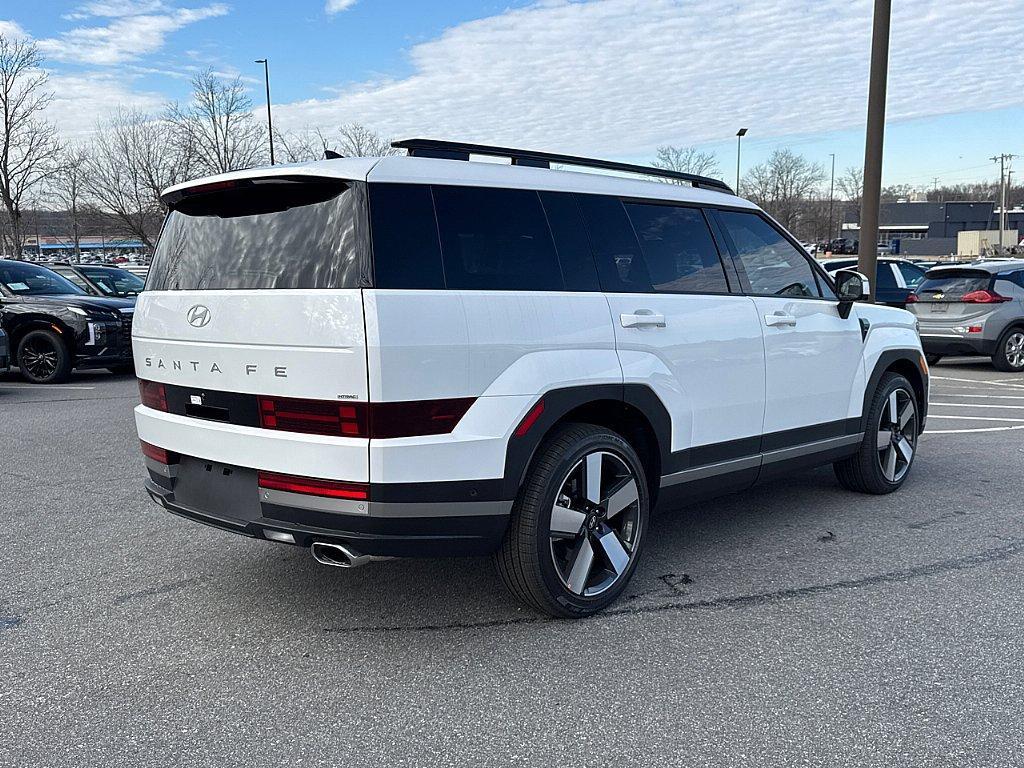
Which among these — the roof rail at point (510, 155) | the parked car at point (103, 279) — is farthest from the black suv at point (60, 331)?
the roof rail at point (510, 155)

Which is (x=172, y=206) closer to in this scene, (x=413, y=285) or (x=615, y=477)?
(x=413, y=285)

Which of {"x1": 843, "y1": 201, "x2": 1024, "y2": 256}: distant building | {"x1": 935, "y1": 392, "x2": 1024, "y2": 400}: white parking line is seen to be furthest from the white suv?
{"x1": 843, "y1": 201, "x2": 1024, "y2": 256}: distant building

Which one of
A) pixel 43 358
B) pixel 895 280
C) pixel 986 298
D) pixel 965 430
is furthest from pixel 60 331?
pixel 895 280

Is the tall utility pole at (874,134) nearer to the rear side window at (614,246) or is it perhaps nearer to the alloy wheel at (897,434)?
the alloy wheel at (897,434)

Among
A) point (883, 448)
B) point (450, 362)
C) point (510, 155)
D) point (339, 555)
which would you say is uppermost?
point (510, 155)

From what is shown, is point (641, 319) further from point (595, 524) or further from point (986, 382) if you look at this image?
point (986, 382)

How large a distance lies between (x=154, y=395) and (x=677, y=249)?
257 cm

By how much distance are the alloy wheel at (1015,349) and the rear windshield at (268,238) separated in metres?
12.8

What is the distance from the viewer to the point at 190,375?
3.83 meters

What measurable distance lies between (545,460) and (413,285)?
3.03 feet

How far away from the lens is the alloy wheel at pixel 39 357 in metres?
12.4

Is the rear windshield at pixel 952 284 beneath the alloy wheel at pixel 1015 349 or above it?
above

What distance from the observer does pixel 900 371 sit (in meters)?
6.24

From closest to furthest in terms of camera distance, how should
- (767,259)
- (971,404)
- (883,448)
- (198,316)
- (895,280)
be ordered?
(198,316) → (767,259) → (883,448) → (971,404) → (895,280)
